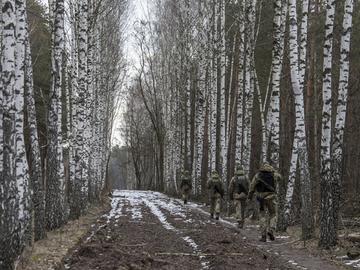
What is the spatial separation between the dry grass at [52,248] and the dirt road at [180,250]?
241 millimetres

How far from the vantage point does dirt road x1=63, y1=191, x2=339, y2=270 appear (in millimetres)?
8914

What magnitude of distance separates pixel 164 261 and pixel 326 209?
155 inches

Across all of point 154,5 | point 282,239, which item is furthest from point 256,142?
point 282,239

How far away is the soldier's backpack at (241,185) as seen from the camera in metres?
16.7

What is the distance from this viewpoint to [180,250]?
35.2 feet

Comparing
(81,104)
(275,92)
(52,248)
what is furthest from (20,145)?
(81,104)

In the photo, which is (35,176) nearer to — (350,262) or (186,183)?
(350,262)

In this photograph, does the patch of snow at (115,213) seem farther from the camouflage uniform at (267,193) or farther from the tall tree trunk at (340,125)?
the tall tree trunk at (340,125)

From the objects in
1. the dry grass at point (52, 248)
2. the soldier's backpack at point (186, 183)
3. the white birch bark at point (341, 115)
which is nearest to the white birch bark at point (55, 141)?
the dry grass at point (52, 248)

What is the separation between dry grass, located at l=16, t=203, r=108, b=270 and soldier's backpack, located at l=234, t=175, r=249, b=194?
4.81 m

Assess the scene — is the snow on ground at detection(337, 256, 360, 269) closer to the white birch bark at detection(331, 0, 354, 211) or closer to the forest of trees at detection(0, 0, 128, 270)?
the white birch bark at detection(331, 0, 354, 211)

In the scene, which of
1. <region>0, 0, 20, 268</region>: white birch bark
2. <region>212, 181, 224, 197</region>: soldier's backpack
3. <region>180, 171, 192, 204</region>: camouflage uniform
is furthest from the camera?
<region>180, 171, 192, 204</region>: camouflage uniform

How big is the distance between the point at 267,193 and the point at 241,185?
143 inches

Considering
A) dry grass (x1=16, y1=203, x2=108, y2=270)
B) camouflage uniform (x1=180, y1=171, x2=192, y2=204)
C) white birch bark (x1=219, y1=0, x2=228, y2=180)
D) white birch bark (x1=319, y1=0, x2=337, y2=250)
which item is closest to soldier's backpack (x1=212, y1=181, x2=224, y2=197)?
white birch bark (x1=219, y1=0, x2=228, y2=180)
